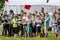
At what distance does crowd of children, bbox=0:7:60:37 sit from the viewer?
53.6ft

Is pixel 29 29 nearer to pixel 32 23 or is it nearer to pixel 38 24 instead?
pixel 32 23

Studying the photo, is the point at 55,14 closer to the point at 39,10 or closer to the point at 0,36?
the point at 39,10

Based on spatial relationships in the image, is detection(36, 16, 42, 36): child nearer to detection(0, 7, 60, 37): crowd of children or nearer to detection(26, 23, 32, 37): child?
detection(0, 7, 60, 37): crowd of children

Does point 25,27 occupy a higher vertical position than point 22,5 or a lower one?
lower

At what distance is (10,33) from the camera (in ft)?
55.3

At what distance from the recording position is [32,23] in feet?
53.9

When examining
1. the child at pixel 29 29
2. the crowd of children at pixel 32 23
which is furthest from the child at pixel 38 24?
the child at pixel 29 29

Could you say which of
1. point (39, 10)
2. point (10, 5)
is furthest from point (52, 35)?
point (10, 5)

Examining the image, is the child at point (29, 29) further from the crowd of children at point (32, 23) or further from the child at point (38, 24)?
the child at point (38, 24)

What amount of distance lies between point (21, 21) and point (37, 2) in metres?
1.42

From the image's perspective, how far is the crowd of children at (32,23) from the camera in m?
16.3

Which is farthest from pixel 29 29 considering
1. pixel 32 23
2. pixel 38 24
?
pixel 38 24

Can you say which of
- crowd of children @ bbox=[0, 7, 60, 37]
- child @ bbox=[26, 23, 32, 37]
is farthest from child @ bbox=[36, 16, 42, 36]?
child @ bbox=[26, 23, 32, 37]

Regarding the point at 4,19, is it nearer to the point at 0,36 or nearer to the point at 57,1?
the point at 0,36
